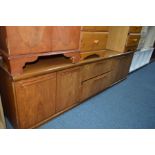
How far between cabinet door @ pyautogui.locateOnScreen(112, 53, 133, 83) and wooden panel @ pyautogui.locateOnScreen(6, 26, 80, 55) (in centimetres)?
107

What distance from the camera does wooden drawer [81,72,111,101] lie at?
1801 millimetres

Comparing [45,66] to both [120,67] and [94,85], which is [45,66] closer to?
[94,85]

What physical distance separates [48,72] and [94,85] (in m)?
0.88

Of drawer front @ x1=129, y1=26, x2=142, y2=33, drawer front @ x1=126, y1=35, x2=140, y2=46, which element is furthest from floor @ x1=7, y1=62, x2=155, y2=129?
drawer front @ x1=129, y1=26, x2=142, y2=33

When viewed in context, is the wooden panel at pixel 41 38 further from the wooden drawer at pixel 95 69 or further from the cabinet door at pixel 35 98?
the wooden drawer at pixel 95 69

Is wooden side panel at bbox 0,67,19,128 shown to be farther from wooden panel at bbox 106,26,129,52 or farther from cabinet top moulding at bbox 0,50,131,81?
wooden panel at bbox 106,26,129,52

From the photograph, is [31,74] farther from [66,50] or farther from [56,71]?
[66,50]

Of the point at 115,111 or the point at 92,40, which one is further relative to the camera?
the point at 115,111

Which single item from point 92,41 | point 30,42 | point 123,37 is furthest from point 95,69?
point 30,42

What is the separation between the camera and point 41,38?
1077 millimetres

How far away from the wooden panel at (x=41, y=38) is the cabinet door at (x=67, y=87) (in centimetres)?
27

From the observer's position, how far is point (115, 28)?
2275mm

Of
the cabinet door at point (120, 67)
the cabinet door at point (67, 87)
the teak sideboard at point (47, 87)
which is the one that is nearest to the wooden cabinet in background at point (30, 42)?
the teak sideboard at point (47, 87)

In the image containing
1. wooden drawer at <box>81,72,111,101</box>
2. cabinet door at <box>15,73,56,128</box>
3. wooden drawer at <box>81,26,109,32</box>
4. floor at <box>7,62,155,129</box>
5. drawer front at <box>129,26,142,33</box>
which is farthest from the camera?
drawer front at <box>129,26,142,33</box>
